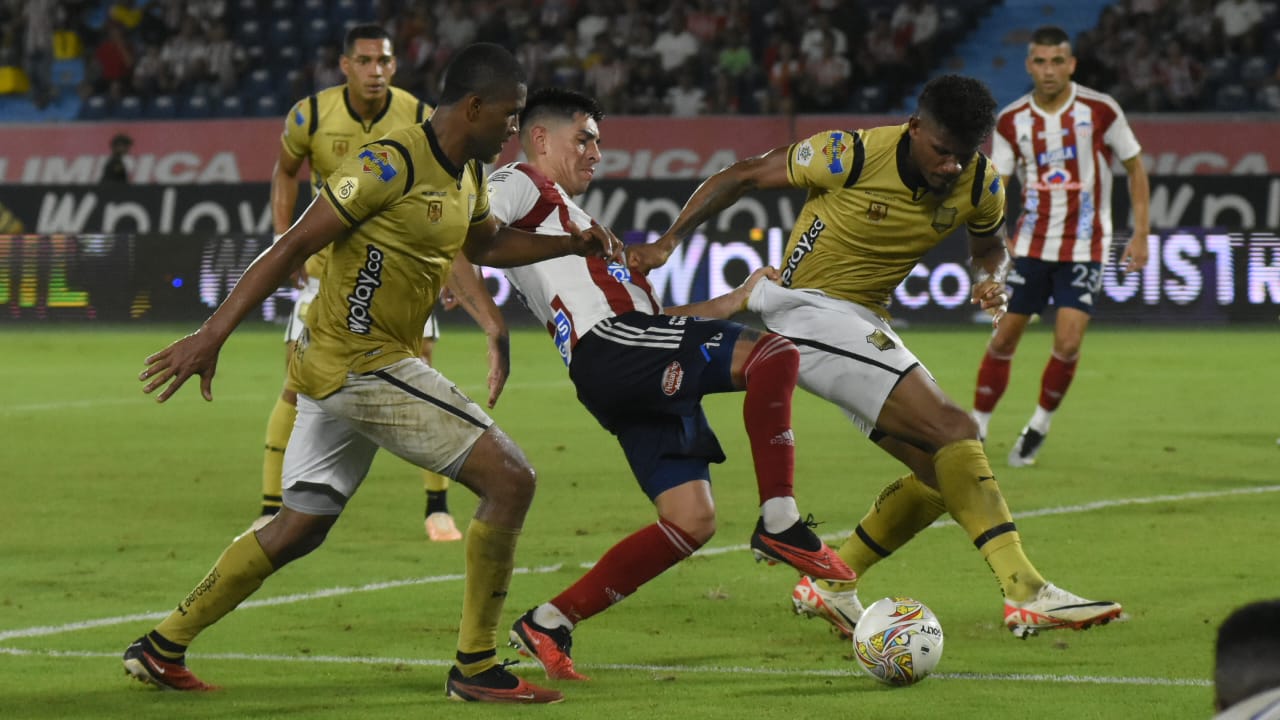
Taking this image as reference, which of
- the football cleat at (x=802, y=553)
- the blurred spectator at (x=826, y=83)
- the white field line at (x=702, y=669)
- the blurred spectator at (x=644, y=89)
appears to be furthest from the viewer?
the blurred spectator at (x=644, y=89)

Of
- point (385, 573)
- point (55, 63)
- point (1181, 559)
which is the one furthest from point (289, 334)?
point (55, 63)

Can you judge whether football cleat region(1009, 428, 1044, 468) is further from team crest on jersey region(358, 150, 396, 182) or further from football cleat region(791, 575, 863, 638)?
team crest on jersey region(358, 150, 396, 182)

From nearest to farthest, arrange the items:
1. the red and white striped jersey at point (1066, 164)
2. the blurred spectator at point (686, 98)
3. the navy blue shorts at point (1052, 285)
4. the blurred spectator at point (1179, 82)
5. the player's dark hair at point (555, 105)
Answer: the player's dark hair at point (555, 105) → the navy blue shorts at point (1052, 285) → the red and white striped jersey at point (1066, 164) → the blurred spectator at point (1179, 82) → the blurred spectator at point (686, 98)

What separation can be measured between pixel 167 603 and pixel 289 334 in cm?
207

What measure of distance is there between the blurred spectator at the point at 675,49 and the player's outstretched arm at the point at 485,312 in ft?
65.6

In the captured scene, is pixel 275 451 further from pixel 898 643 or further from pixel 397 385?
pixel 898 643

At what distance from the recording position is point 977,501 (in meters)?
6.04

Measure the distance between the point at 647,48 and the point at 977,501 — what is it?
68.2ft

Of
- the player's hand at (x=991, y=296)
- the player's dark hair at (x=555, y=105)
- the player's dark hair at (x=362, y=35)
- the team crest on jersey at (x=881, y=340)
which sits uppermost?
the player's dark hair at (x=362, y=35)

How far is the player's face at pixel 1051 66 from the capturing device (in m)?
10.9

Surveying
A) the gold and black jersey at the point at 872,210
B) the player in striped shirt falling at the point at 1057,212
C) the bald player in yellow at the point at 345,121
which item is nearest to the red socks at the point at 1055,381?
the player in striped shirt falling at the point at 1057,212

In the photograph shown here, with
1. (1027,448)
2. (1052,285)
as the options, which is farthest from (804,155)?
(1052,285)

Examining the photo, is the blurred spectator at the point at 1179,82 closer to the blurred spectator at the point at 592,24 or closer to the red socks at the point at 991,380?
the blurred spectator at the point at 592,24

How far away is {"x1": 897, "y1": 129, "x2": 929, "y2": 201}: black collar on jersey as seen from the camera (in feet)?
21.2
